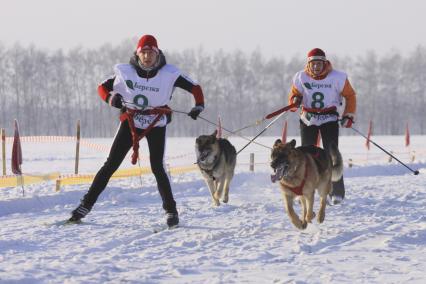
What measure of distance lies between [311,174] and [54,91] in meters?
55.6

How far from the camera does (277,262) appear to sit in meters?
3.84

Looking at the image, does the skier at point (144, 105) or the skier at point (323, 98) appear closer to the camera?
the skier at point (144, 105)

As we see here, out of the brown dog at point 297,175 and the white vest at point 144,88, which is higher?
the white vest at point 144,88

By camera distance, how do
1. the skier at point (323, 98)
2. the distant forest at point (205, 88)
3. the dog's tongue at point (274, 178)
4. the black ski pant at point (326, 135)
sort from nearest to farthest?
the dog's tongue at point (274, 178)
the skier at point (323, 98)
the black ski pant at point (326, 135)
the distant forest at point (205, 88)

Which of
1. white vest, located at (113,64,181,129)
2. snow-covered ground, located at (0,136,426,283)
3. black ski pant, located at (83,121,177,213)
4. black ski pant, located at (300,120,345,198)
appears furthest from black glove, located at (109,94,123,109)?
black ski pant, located at (300,120,345,198)

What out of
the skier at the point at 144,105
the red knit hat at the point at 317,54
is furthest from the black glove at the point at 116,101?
the red knit hat at the point at 317,54

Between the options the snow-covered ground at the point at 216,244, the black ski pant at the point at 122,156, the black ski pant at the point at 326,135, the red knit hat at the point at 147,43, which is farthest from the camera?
the black ski pant at the point at 326,135

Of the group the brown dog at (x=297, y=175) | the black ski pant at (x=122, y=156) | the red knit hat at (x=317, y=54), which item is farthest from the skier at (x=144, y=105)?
the red knit hat at (x=317, y=54)

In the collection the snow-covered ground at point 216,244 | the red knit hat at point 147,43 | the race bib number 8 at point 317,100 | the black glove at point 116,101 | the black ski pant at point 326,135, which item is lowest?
the snow-covered ground at point 216,244

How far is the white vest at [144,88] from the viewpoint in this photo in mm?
5402

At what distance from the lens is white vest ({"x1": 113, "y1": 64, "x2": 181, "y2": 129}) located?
17.7 ft

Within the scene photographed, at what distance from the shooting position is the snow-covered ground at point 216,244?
3.50 metres

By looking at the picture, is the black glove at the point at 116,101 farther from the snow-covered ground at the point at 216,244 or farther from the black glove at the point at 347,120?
the black glove at the point at 347,120

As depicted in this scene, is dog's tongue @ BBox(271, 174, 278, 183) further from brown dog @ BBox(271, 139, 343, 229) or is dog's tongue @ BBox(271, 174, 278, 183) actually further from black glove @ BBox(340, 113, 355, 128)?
black glove @ BBox(340, 113, 355, 128)
